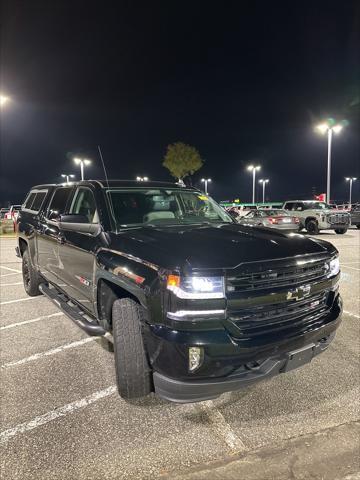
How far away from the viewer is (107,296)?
312cm

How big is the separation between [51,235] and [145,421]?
2.86 m

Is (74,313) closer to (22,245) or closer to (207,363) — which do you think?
(207,363)

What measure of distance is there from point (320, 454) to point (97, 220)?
8.93 ft

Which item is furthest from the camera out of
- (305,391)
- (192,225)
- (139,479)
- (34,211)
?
(34,211)

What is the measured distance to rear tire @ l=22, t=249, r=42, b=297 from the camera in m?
5.74

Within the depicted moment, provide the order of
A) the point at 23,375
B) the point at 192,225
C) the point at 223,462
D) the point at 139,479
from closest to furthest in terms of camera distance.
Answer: the point at 139,479, the point at 223,462, the point at 23,375, the point at 192,225

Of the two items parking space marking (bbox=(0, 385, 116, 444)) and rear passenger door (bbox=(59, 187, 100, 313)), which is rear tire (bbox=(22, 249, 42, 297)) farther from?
parking space marking (bbox=(0, 385, 116, 444))

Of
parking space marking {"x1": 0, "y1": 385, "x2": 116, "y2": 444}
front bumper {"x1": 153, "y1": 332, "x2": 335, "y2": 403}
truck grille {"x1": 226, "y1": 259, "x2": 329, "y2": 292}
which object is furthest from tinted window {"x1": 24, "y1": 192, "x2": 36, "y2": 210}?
truck grille {"x1": 226, "y1": 259, "x2": 329, "y2": 292}

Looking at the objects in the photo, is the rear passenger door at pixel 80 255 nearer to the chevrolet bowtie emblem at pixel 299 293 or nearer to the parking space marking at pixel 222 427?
the parking space marking at pixel 222 427

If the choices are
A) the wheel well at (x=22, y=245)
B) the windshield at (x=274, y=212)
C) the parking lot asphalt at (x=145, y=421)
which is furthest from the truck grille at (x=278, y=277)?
the windshield at (x=274, y=212)

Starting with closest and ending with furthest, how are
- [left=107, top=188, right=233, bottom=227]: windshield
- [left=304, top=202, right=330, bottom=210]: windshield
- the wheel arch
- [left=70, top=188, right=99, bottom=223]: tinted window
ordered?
the wheel arch < [left=107, top=188, right=233, bottom=227]: windshield < [left=70, top=188, right=99, bottom=223]: tinted window < [left=304, top=202, right=330, bottom=210]: windshield

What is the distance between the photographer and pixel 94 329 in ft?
10.7

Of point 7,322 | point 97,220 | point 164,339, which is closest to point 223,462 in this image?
point 164,339

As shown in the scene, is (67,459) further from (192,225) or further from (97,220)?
(192,225)
